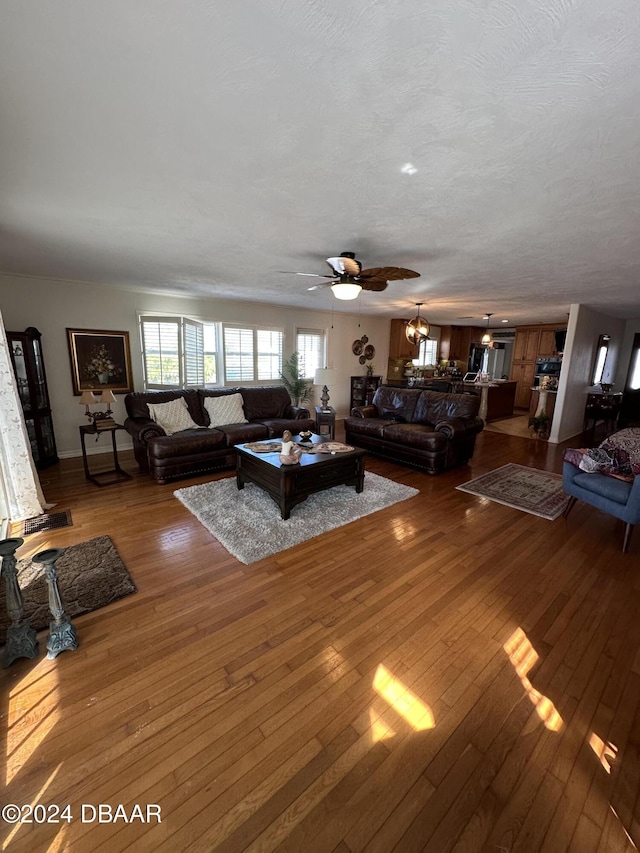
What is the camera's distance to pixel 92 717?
1494 mm

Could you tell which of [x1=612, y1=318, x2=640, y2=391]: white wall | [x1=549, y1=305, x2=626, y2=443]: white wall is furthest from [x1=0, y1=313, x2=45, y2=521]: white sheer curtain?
[x1=612, y1=318, x2=640, y2=391]: white wall

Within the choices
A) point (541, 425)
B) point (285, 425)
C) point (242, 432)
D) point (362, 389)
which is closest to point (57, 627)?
point (242, 432)

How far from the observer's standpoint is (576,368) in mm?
6352

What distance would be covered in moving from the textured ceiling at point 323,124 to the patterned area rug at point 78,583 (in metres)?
2.47

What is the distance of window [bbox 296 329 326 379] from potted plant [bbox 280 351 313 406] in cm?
16

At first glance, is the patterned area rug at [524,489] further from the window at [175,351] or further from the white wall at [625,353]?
the white wall at [625,353]

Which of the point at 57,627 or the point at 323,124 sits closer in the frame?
the point at 323,124

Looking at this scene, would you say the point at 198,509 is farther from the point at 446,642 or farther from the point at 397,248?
the point at 397,248

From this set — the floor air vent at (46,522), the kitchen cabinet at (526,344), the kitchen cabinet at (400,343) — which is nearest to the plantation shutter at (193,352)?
the floor air vent at (46,522)

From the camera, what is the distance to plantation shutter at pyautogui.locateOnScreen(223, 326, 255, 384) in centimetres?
630

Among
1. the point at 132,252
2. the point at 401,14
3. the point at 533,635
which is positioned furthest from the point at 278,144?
the point at 533,635

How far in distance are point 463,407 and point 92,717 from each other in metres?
4.93

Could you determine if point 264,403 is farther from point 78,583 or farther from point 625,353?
point 625,353

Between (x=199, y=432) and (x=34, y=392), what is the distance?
2.07 metres
